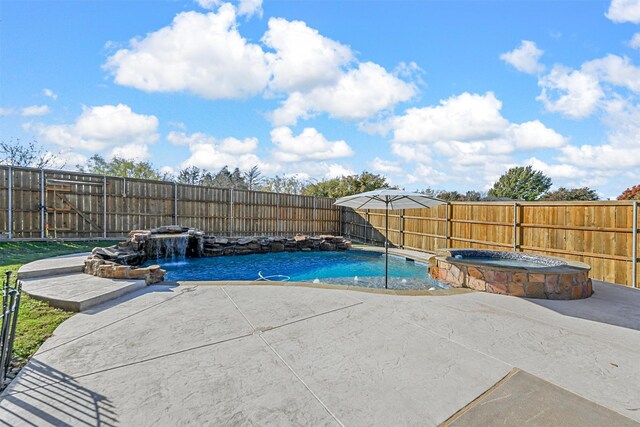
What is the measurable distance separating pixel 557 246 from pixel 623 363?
20.4 feet

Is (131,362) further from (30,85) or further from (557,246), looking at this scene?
(30,85)

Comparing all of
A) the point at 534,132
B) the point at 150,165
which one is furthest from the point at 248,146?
the point at 534,132

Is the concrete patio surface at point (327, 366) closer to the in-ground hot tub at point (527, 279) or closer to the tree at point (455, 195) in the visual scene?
the in-ground hot tub at point (527, 279)

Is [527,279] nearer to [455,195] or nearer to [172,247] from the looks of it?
[172,247]

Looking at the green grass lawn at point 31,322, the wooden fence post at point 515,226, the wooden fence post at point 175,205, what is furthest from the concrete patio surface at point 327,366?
the wooden fence post at point 175,205

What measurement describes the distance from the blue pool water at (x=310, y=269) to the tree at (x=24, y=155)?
15867mm

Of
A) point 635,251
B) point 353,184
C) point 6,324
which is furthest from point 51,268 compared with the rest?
point 353,184

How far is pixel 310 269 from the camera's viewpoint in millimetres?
9727

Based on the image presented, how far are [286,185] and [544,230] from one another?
Result: 72.3ft

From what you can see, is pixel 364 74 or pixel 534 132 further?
pixel 534 132

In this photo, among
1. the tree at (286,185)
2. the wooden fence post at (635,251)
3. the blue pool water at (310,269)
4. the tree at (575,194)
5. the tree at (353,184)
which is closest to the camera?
the wooden fence post at (635,251)

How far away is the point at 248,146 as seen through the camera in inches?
1025

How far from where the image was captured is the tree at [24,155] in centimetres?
1803

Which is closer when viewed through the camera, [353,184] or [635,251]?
[635,251]
